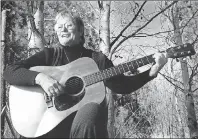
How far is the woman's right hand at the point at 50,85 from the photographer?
1.61 meters

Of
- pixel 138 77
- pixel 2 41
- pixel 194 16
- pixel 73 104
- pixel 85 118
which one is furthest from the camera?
pixel 194 16

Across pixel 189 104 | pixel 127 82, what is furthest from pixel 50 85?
pixel 189 104

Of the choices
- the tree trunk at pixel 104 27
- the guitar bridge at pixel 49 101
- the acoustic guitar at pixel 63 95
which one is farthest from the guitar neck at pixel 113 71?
the tree trunk at pixel 104 27

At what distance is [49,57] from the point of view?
1.87 metres

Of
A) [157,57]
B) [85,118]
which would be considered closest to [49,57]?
[85,118]

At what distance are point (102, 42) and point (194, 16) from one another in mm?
1926

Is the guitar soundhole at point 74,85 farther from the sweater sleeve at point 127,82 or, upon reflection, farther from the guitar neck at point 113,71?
the sweater sleeve at point 127,82

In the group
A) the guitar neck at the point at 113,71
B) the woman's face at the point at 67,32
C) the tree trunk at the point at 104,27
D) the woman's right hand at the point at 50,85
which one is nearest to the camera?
the woman's right hand at the point at 50,85

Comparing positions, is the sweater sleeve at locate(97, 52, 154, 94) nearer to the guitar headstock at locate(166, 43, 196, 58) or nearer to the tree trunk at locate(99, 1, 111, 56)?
the guitar headstock at locate(166, 43, 196, 58)

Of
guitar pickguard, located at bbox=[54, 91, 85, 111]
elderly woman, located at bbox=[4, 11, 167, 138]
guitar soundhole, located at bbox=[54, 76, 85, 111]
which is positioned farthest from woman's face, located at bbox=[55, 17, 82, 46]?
guitar pickguard, located at bbox=[54, 91, 85, 111]

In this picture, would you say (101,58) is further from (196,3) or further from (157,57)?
(196,3)

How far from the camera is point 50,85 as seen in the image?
1614mm

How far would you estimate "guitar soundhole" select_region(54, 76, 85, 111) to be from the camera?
1.66m

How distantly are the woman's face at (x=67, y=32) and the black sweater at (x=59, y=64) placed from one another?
0.05 meters
